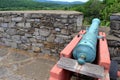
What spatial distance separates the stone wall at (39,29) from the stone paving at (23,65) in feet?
0.68

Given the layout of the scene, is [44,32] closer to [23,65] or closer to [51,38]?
[51,38]

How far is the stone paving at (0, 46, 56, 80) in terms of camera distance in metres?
3.73

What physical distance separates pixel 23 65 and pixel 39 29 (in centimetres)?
99

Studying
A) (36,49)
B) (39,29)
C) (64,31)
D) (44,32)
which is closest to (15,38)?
(36,49)

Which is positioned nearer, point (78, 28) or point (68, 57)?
point (68, 57)

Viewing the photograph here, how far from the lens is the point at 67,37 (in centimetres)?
447

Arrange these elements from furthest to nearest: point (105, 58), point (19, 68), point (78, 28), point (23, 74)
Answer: point (78, 28) < point (19, 68) < point (23, 74) < point (105, 58)

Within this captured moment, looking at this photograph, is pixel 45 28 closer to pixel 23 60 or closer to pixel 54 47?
pixel 54 47

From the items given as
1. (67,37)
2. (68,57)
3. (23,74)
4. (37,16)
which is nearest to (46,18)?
(37,16)

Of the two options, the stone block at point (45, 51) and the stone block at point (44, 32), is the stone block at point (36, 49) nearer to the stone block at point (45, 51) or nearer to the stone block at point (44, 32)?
the stone block at point (45, 51)

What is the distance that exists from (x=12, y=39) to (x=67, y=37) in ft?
5.25

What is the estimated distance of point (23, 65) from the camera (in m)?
4.21

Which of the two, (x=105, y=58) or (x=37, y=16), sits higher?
(x=37, y=16)

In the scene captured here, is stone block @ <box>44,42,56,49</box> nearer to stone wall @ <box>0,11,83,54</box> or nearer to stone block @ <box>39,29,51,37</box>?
stone wall @ <box>0,11,83,54</box>
